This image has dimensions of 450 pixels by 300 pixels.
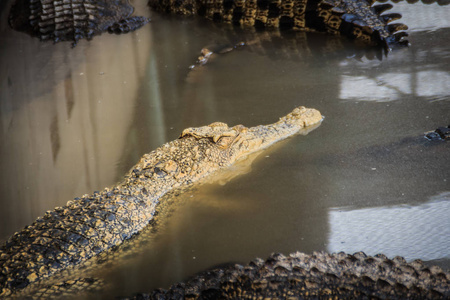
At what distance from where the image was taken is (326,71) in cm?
523

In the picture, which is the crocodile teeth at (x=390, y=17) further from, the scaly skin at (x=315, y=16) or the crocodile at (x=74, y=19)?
the crocodile at (x=74, y=19)

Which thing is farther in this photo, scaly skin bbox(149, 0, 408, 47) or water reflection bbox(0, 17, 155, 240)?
scaly skin bbox(149, 0, 408, 47)

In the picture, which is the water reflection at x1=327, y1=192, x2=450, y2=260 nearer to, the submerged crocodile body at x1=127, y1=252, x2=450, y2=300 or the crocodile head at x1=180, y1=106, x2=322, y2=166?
the submerged crocodile body at x1=127, y1=252, x2=450, y2=300

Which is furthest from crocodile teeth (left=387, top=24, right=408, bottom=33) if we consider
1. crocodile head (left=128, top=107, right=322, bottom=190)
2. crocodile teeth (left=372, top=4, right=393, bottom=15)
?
crocodile head (left=128, top=107, right=322, bottom=190)

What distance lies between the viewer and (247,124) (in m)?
4.54

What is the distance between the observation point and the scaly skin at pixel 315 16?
18.8 feet

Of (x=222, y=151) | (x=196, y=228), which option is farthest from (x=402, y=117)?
(x=196, y=228)

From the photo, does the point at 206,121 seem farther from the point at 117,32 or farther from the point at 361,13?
the point at 117,32

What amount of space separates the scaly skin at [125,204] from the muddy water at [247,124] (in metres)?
0.14

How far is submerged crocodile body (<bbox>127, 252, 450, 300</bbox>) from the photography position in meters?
2.09

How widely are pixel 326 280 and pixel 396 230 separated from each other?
965 millimetres

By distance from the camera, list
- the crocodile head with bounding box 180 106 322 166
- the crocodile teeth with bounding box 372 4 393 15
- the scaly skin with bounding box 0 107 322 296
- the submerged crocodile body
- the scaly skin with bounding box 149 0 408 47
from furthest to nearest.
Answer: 1. the crocodile teeth with bounding box 372 4 393 15
2. the scaly skin with bounding box 149 0 408 47
3. the crocodile head with bounding box 180 106 322 166
4. the scaly skin with bounding box 0 107 322 296
5. the submerged crocodile body

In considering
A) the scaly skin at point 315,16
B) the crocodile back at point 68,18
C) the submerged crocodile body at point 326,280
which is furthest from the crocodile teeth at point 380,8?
the submerged crocodile body at point 326,280

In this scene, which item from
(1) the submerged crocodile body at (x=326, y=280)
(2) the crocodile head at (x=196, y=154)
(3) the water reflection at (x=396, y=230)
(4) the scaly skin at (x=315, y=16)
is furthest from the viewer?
(4) the scaly skin at (x=315, y=16)
